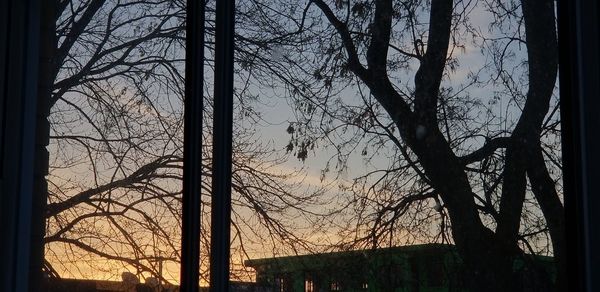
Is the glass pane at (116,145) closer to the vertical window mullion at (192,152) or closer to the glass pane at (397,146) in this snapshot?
the vertical window mullion at (192,152)

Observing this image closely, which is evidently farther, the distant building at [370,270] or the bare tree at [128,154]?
the bare tree at [128,154]

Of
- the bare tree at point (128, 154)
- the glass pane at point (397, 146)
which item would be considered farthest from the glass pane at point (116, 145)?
the glass pane at point (397, 146)

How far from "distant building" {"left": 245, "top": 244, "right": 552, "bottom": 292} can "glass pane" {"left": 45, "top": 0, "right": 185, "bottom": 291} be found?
0.33 metres

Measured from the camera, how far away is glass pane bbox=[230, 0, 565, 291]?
1.93 m

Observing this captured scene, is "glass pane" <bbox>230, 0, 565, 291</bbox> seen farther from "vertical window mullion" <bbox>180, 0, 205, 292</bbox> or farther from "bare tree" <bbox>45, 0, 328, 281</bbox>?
"vertical window mullion" <bbox>180, 0, 205, 292</bbox>

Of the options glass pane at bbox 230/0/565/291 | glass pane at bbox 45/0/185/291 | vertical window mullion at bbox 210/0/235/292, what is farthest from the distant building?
glass pane at bbox 45/0/185/291

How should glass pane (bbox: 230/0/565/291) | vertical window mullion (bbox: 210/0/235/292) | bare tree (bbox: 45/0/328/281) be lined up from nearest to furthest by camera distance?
glass pane (bbox: 230/0/565/291) → vertical window mullion (bbox: 210/0/235/292) → bare tree (bbox: 45/0/328/281)

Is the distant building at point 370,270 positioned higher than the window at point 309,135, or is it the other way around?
the window at point 309,135

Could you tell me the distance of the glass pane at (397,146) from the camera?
6.32 ft

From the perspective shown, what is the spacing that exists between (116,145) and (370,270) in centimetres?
97

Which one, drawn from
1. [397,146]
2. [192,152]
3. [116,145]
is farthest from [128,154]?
[397,146]

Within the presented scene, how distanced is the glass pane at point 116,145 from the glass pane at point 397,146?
0.26 metres

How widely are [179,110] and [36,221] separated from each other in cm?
55

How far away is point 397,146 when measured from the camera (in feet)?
7.23
